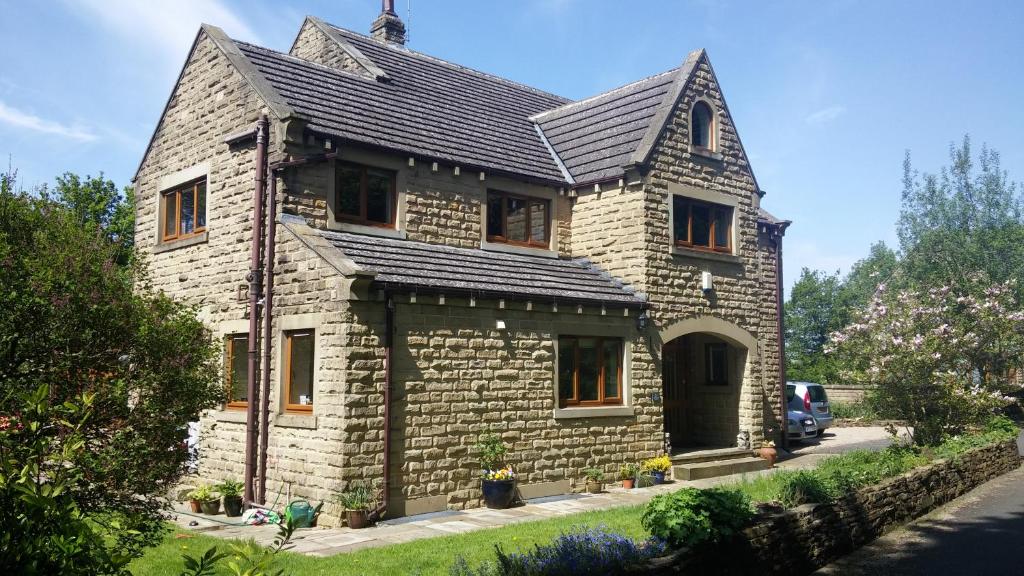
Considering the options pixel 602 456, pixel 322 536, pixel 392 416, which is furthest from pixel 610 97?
pixel 322 536

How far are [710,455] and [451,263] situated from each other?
727 centimetres

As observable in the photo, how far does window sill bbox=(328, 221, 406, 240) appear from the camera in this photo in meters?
14.1

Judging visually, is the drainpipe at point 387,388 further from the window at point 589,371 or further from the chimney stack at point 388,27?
the chimney stack at point 388,27

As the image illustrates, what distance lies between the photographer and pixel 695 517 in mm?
8039

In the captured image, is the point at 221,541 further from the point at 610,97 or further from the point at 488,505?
the point at 610,97

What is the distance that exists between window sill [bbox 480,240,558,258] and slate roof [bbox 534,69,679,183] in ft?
6.01

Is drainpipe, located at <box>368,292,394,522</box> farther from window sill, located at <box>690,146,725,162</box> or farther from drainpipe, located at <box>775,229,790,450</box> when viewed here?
drainpipe, located at <box>775,229,790,450</box>

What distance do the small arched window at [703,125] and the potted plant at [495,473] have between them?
29.3 ft

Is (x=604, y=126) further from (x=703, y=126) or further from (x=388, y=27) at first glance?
(x=388, y=27)

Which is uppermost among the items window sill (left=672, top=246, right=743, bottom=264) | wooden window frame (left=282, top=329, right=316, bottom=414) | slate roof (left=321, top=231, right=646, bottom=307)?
window sill (left=672, top=246, right=743, bottom=264)

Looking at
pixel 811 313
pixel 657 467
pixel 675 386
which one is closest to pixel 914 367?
pixel 675 386

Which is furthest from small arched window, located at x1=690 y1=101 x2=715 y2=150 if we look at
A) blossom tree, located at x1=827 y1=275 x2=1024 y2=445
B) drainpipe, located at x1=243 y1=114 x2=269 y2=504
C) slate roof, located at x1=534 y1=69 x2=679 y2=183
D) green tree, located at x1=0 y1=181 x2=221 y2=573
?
green tree, located at x1=0 y1=181 x2=221 y2=573

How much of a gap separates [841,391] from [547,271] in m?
25.4

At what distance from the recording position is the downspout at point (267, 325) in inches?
514
